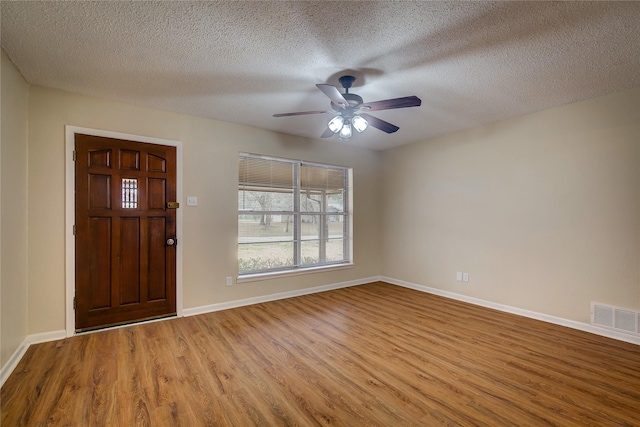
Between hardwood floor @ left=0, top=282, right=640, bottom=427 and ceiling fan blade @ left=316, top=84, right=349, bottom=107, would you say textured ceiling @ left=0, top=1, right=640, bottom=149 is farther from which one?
hardwood floor @ left=0, top=282, right=640, bottom=427

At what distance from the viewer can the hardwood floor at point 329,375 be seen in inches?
72.3

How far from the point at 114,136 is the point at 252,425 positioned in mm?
3172

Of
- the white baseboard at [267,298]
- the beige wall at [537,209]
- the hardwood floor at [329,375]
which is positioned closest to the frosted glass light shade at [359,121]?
the hardwood floor at [329,375]

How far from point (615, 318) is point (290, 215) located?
400 centimetres

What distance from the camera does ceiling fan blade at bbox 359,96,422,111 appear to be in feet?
7.89

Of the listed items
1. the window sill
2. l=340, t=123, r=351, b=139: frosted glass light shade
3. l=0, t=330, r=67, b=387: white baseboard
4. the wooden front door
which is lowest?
l=0, t=330, r=67, b=387: white baseboard

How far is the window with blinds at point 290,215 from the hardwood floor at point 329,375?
1.19m

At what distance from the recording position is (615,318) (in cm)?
299

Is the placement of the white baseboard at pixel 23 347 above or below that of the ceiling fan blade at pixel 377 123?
below

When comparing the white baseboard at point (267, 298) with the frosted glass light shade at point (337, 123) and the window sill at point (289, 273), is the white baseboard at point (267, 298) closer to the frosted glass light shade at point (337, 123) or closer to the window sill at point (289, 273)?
the window sill at point (289, 273)

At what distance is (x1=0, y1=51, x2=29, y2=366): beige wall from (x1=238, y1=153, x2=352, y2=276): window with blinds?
2167 millimetres

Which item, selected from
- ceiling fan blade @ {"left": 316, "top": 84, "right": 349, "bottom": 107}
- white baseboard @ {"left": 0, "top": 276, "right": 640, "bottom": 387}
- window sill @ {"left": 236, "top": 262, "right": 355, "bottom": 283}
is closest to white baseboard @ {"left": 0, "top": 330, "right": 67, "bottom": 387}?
white baseboard @ {"left": 0, "top": 276, "right": 640, "bottom": 387}

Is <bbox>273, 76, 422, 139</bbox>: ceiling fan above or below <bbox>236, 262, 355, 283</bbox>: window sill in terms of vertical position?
above

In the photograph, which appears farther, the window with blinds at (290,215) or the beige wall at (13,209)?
the window with blinds at (290,215)
